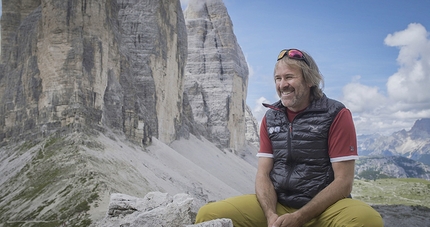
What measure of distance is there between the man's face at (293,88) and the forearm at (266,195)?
0.89m

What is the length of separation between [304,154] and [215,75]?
74000 mm

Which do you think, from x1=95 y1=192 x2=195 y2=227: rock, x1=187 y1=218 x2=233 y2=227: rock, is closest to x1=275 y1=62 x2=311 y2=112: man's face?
x1=187 y1=218 x2=233 y2=227: rock

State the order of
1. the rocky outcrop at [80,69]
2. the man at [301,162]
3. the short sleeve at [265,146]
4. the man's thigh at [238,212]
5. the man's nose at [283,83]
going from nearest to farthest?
the man at [301,162], the man's thigh at [238,212], the man's nose at [283,83], the short sleeve at [265,146], the rocky outcrop at [80,69]

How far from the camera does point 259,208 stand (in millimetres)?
4211

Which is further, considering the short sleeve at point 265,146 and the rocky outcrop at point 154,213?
the short sleeve at point 265,146

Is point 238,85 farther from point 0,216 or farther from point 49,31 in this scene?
point 0,216

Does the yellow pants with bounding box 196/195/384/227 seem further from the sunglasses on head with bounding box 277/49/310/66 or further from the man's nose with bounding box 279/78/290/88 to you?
the sunglasses on head with bounding box 277/49/310/66

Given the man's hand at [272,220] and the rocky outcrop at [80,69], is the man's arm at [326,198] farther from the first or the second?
the rocky outcrop at [80,69]

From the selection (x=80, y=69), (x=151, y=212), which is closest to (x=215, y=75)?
(x=80, y=69)

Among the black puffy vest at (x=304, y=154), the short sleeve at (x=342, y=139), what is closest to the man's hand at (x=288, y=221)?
the black puffy vest at (x=304, y=154)

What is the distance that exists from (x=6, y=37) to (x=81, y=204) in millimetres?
29610

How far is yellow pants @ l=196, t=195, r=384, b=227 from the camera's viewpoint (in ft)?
11.4

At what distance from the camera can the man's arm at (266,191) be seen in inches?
158

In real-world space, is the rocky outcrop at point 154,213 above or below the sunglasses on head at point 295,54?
below
